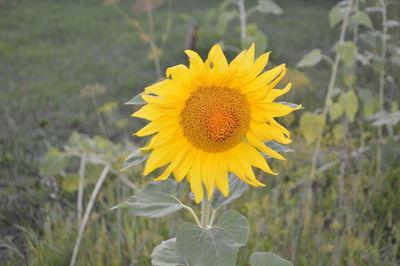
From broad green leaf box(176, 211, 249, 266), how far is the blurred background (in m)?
0.54

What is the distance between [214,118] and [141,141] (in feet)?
7.80

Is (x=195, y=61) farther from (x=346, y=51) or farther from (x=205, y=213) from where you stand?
(x=346, y=51)

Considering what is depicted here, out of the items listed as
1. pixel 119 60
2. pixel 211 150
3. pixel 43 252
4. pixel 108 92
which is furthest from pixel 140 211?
pixel 119 60

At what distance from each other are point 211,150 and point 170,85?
0.23 m

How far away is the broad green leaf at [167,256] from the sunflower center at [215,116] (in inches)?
15.8

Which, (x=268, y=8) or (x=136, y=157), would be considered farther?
(x=268, y=8)

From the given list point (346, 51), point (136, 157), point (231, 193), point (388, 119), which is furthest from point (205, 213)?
point (388, 119)

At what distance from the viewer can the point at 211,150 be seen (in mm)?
1197

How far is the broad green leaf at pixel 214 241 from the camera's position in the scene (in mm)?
1109

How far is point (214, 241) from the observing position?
116 cm

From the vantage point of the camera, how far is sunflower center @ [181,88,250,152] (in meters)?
1.13

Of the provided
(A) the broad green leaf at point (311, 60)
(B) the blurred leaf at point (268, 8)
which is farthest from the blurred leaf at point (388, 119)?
(B) the blurred leaf at point (268, 8)

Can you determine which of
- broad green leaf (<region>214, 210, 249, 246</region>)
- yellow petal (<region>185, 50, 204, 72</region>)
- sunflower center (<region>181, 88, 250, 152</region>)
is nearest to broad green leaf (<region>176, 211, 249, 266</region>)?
broad green leaf (<region>214, 210, 249, 246</region>)

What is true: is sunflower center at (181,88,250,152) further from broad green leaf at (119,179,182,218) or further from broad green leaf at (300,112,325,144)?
broad green leaf at (300,112,325,144)
